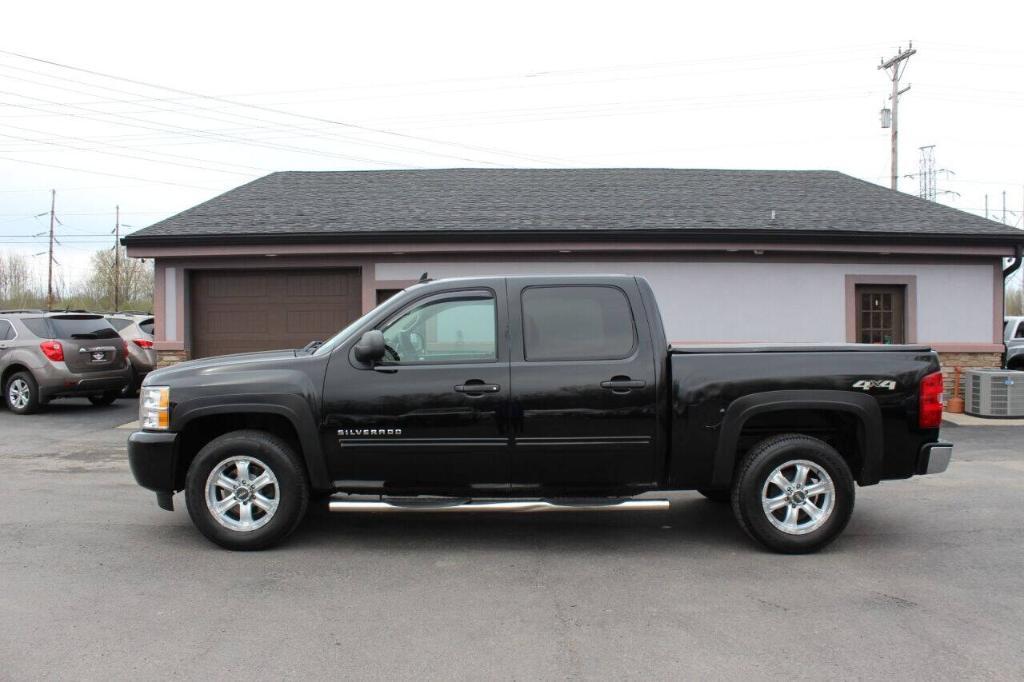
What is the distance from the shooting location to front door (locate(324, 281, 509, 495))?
5.46 meters

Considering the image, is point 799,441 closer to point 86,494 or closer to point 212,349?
point 86,494

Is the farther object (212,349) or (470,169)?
(470,169)

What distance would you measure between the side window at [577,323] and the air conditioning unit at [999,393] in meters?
10.0

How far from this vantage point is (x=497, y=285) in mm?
5770

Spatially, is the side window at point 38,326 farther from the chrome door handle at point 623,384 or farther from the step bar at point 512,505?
the chrome door handle at point 623,384

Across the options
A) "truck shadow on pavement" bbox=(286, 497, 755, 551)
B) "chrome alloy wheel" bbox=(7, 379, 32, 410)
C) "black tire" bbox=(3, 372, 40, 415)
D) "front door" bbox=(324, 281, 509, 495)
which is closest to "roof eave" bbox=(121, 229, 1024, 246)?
"black tire" bbox=(3, 372, 40, 415)

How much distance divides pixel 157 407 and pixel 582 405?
9.83ft

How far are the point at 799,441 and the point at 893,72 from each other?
1195 inches

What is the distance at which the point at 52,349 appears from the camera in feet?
42.9

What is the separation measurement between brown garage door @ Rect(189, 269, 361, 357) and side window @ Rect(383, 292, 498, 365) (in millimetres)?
8065

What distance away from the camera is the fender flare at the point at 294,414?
18.0 ft

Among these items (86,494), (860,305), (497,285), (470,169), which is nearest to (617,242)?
(860,305)

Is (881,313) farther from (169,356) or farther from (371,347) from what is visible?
(169,356)

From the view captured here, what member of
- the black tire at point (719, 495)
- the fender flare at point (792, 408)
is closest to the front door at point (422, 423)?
the fender flare at point (792, 408)
